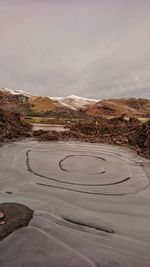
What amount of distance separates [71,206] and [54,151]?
318 inches

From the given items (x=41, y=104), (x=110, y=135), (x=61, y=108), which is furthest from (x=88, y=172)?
(x=41, y=104)

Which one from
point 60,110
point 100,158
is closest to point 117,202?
point 100,158

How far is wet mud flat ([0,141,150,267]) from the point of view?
12.9 ft

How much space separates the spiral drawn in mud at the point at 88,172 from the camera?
7637 millimetres

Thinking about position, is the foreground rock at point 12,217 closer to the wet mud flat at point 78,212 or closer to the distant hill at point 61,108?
the wet mud flat at point 78,212

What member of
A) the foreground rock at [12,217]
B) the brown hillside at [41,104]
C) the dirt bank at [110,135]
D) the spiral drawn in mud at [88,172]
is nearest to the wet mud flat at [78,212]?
the spiral drawn in mud at [88,172]

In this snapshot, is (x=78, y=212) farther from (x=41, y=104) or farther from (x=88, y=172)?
(x=41, y=104)

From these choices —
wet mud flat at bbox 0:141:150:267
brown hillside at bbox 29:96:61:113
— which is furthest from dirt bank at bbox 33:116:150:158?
brown hillside at bbox 29:96:61:113

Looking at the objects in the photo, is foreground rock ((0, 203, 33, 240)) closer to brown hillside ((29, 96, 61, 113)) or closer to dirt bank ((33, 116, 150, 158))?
dirt bank ((33, 116, 150, 158))

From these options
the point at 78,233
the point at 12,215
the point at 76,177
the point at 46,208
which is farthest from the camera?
the point at 76,177

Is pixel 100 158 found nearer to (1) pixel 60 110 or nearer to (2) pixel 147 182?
(2) pixel 147 182

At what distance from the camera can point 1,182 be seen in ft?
25.4

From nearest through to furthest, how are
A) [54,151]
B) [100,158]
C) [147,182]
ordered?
1. [147,182]
2. [100,158]
3. [54,151]

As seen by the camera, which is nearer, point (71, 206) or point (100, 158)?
point (71, 206)
